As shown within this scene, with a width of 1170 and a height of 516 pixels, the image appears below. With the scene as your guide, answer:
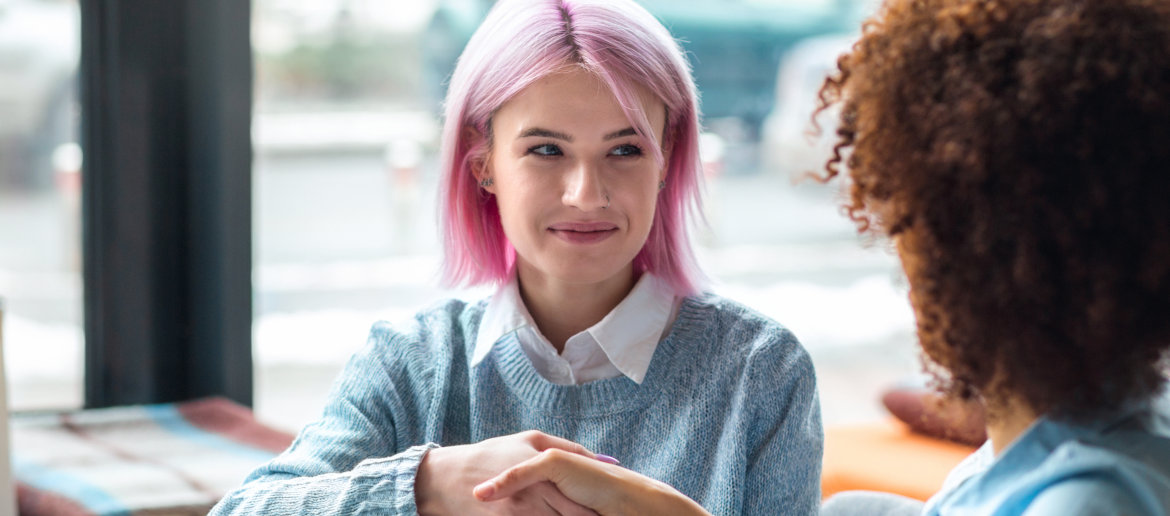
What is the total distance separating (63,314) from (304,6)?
3.37 feet

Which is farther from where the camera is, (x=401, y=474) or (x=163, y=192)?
(x=163, y=192)

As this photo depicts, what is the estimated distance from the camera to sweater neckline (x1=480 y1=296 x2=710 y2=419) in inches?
53.2

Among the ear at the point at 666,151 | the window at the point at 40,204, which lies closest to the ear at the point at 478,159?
the ear at the point at 666,151

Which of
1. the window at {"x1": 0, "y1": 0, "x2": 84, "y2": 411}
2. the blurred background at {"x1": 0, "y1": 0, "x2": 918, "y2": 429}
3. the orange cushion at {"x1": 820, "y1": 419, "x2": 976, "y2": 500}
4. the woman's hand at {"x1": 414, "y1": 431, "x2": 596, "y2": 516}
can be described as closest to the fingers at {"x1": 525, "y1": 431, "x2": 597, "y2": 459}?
the woman's hand at {"x1": 414, "y1": 431, "x2": 596, "y2": 516}

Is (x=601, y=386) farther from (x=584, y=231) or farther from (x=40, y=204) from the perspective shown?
(x=40, y=204)

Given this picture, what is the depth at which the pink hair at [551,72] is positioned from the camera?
1.30 meters

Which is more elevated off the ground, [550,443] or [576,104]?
[576,104]

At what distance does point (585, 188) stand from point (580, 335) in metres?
0.20

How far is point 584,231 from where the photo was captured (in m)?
1.31

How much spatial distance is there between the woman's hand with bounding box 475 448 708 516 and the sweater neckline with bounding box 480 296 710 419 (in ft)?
0.87

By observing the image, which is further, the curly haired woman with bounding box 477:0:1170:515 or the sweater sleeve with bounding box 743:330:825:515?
the sweater sleeve with bounding box 743:330:825:515

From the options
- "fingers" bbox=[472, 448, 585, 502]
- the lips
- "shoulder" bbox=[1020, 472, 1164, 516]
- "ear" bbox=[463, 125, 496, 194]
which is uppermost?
"ear" bbox=[463, 125, 496, 194]

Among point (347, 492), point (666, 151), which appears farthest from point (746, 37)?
point (347, 492)

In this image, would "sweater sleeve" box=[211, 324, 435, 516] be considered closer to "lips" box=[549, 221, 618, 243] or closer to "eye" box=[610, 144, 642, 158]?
"lips" box=[549, 221, 618, 243]
